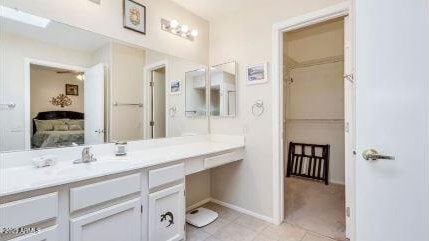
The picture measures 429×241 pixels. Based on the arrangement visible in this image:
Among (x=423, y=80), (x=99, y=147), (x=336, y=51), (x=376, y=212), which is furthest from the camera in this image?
(x=336, y=51)

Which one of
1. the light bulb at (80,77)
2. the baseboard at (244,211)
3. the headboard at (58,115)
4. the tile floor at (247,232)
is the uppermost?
the light bulb at (80,77)

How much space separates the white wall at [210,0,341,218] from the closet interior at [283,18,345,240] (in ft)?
2.77

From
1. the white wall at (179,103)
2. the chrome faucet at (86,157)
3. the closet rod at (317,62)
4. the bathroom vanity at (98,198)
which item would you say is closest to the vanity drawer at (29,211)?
the bathroom vanity at (98,198)

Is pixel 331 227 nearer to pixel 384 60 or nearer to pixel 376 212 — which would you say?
pixel 376 212

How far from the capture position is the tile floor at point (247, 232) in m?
2.03

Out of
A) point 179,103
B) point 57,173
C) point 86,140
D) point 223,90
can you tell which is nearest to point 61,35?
point 86,140

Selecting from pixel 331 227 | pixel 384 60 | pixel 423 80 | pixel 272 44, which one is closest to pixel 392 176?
pixel 423 80

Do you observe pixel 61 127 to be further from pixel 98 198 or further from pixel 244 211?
pixel 244 211

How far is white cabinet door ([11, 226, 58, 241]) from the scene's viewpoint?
1.04m

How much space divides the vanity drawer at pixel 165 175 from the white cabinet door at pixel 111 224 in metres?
0.17

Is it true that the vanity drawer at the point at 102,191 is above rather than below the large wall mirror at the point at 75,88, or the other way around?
below

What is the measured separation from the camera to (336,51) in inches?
142

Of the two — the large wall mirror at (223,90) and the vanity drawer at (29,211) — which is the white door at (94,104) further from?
the large wall mirror at (223,90)

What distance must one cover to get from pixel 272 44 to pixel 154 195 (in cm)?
185
